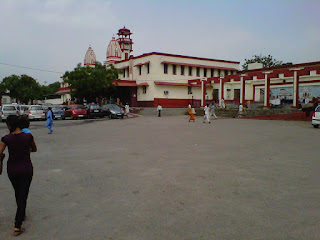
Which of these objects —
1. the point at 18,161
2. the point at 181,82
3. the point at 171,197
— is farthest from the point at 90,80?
the point at 18,161

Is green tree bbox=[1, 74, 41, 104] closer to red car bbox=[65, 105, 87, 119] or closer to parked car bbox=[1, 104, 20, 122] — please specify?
red car bbox=[65, 105, 87, 119]

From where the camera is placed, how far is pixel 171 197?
16.2ft

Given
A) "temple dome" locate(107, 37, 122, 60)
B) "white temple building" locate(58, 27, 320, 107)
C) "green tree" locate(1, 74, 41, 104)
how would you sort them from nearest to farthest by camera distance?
"white temple building" locate(58, 27, 320, 107), "temple dome" locate(107, 37, 122, 60), "green tree" locate(1, 74, 41, 104)

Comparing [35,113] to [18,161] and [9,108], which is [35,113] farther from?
[18,161]

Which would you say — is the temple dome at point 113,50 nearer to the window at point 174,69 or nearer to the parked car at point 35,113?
the window at point 174,69

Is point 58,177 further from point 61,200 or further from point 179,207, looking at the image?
point 179,207

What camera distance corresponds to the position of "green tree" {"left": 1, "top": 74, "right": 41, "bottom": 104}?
6906cm

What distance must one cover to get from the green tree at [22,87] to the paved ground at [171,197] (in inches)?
2656

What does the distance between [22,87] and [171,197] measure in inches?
2880

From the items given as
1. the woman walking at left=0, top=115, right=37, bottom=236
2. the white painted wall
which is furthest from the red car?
the woman walking at left=0, top=115, right=37, bottom=236

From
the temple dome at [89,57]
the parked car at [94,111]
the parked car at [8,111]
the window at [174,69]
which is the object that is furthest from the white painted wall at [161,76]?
the parked car at [8,111]

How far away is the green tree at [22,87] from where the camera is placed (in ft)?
227

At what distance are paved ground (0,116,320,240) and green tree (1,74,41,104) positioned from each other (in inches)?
2656

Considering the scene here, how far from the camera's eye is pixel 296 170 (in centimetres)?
686
